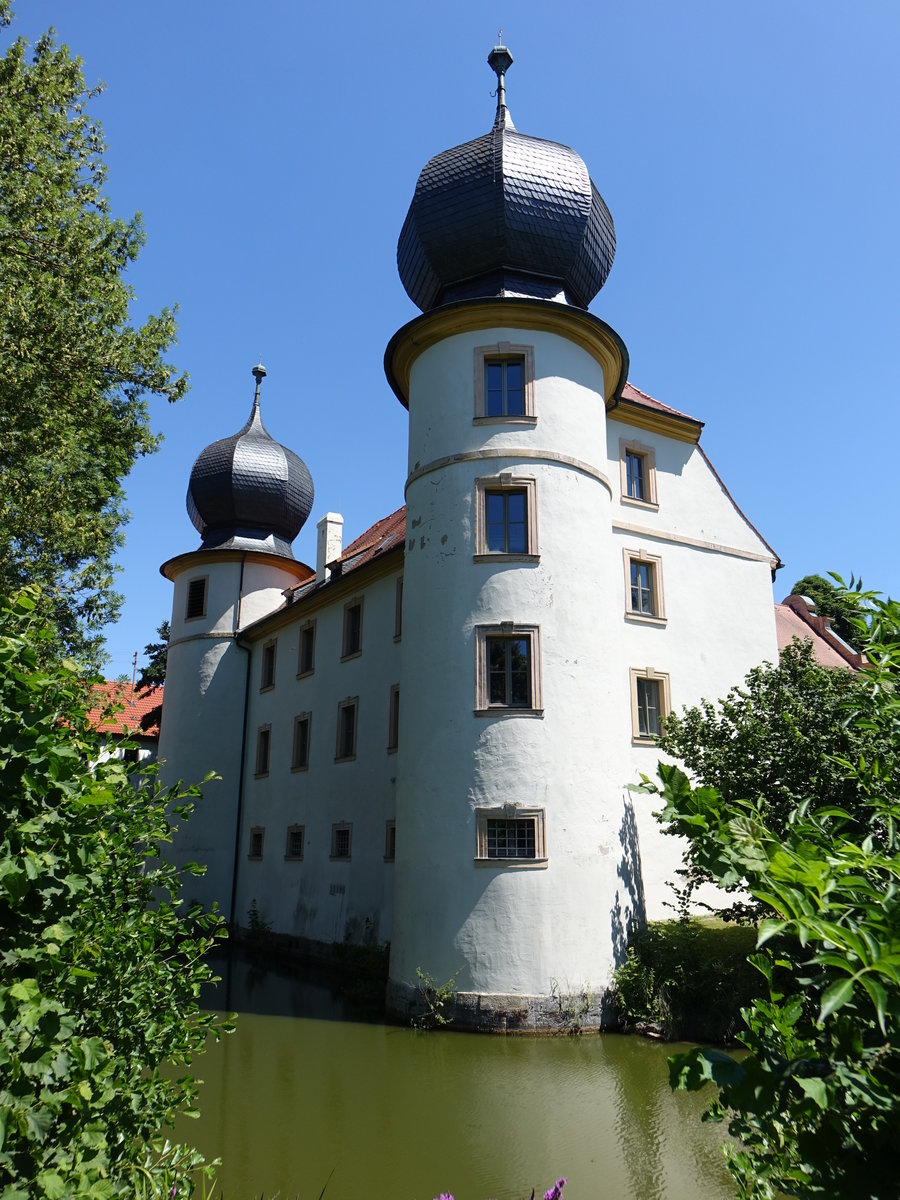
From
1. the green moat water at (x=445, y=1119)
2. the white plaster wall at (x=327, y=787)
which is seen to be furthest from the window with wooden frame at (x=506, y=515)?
the green moat water at (x=445, y=1119)

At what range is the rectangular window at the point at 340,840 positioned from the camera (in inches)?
811

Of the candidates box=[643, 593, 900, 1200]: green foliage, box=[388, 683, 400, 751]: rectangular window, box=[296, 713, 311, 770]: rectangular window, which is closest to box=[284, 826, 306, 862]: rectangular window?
box=[296, 713, 311, 770]: rectangular window

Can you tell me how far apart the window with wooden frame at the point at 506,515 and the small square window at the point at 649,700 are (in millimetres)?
4076

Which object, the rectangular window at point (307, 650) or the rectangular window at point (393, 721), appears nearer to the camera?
the rectangular window at point (393, 721)

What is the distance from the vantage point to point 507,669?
14.8 metres

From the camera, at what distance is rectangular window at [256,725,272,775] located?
25.8 metres

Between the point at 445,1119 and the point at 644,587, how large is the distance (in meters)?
11.7

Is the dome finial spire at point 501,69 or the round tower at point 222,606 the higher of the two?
the dome finial spire at point 501,69

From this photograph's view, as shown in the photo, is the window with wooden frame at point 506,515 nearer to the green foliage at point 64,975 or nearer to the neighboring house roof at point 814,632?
the green foliage at point 64,975

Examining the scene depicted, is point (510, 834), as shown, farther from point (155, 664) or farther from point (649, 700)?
point (155, 664)

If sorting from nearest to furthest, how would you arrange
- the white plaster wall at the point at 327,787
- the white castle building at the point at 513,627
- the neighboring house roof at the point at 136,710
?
the neighboring house roof at the point at 136,710 < the white castle building at the point at 513,627 < the white plaster wall at the point at 327,787

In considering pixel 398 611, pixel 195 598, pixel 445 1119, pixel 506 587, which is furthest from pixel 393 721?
pixel 195 598

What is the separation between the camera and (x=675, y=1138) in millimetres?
8758

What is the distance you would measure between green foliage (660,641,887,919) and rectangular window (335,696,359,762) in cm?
882
